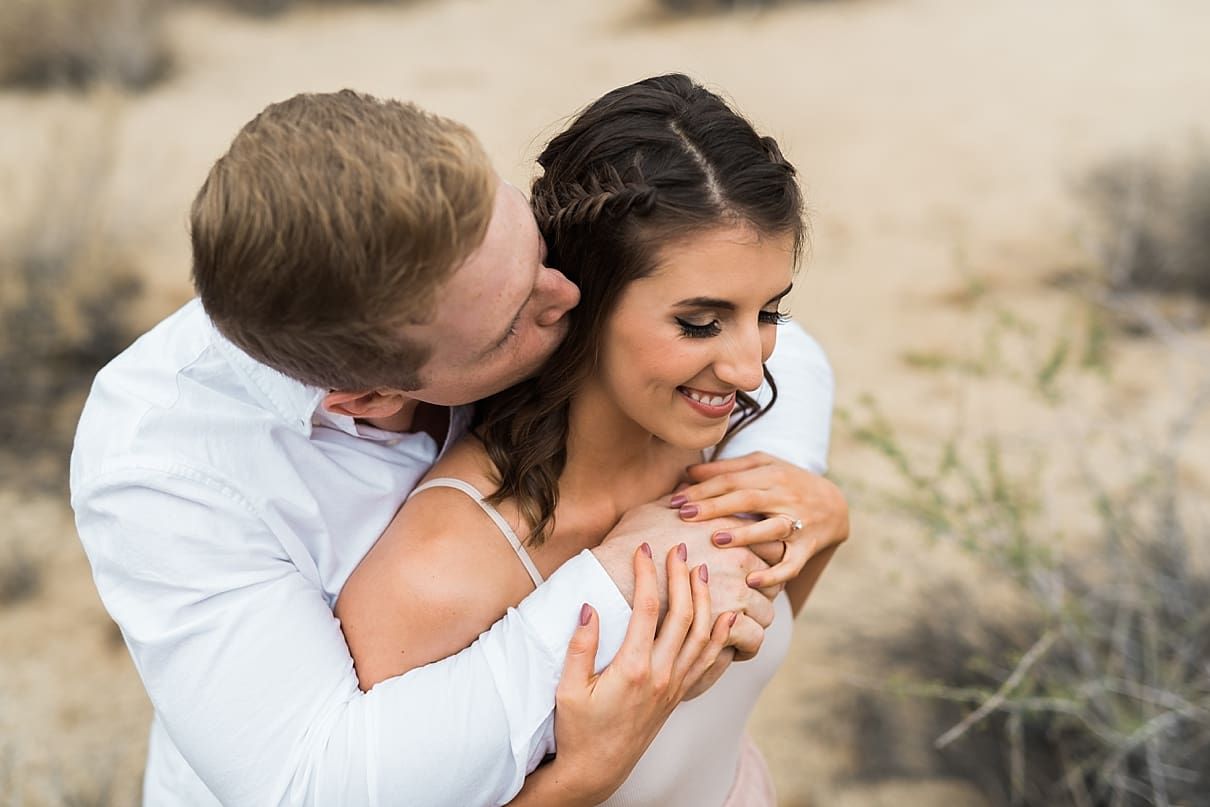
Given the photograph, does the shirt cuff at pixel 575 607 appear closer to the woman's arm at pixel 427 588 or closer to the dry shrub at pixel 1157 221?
the woman's arm at pixel 427 588

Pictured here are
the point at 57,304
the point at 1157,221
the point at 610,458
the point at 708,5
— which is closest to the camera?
the point at 610,458

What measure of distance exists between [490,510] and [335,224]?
0.63 m

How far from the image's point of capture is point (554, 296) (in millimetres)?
1781

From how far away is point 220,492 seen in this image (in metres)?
1.65

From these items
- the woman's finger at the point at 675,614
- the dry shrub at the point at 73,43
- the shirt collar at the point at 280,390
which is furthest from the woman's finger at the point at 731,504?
the dry shrub at the point at 73,43

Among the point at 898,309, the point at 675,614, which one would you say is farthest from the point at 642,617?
the point at 898,309

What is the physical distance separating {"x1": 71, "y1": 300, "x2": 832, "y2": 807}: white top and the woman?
9 centimetres

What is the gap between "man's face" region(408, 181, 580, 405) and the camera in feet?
5.35

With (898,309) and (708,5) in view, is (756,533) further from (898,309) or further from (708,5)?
(708,5)

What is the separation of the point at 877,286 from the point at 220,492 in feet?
17.4

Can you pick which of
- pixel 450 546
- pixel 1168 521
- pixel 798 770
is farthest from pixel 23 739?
pixel 1168 521

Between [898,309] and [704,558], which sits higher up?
[704,558]

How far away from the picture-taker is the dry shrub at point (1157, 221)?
620 cm

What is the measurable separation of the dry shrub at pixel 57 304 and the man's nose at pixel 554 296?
390cm
